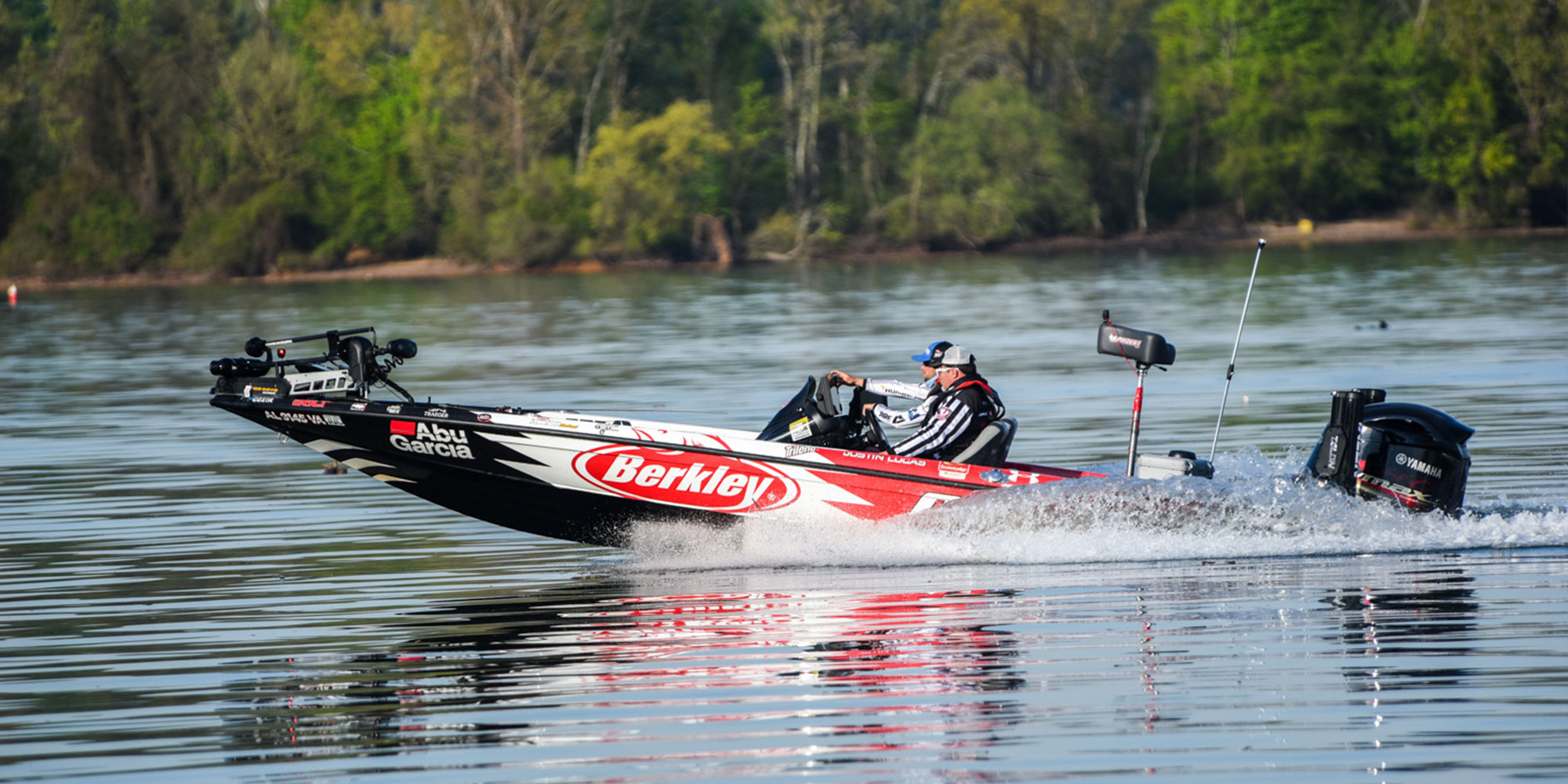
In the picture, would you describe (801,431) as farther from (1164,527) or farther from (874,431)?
(1164,527)

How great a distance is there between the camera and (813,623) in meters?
9.92

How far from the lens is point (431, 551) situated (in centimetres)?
1282

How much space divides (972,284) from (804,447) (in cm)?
3966

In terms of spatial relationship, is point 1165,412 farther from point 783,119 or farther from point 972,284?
point 783,119

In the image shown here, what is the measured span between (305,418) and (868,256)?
214 ft

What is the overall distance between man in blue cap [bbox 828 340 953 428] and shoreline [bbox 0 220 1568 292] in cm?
6038

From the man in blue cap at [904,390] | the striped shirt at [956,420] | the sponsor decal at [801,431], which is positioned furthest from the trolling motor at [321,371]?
the striped shirt at [956,420]

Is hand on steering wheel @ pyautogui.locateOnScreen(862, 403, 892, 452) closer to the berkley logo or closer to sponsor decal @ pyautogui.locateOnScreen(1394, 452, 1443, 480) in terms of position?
the berkley logo

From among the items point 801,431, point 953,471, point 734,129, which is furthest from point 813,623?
point 734,129

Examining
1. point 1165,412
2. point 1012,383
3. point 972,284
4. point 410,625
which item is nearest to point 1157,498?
point 410,625

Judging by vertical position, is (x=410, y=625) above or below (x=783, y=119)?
below

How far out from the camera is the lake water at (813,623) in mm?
7480

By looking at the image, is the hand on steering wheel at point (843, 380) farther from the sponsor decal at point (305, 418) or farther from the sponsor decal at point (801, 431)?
the sponsor decal at point (305, 418)

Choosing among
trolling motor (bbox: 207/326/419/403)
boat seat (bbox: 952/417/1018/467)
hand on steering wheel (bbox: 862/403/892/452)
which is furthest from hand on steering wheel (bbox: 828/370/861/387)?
trolling motor (bbox: 207/326/419/403)
